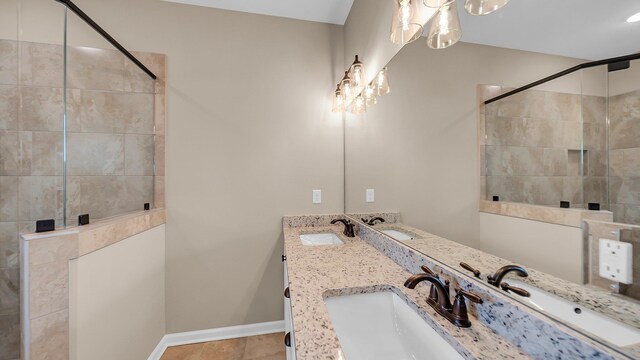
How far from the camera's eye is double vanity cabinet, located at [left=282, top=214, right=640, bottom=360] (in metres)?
0.55

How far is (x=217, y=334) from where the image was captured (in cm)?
187

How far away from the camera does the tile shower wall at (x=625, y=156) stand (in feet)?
1.19

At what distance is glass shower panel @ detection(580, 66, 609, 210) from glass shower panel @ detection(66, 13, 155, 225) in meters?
2.13

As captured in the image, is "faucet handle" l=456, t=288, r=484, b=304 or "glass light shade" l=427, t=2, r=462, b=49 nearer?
"faucet handle" l=456, t=288, r=484, b=304

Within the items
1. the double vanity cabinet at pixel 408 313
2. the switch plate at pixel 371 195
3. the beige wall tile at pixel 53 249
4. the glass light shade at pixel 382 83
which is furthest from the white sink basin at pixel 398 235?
Result: the beige wall tile at pixel 53 249

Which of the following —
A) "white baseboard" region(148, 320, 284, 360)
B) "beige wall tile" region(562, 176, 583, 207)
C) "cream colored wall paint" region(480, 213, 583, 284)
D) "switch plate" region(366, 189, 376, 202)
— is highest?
"beige wall tile" region(562, 176, 583, 207)

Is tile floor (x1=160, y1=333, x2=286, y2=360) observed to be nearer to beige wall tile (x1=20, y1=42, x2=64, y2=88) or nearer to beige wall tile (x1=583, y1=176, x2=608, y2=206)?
beige wall tile (x1=583, y1=176, x2=608, y2=206)

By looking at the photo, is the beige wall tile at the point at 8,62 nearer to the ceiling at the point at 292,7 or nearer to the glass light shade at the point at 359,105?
the ceiling at the point at 292,7

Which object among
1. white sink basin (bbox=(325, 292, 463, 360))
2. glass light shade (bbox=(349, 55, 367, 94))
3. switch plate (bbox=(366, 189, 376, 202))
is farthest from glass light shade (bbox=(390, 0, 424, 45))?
white sink basin (bbox=(325, 292, 463, 360))

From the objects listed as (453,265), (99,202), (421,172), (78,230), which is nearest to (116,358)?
(78,230)

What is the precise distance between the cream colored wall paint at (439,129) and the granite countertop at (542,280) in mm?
41

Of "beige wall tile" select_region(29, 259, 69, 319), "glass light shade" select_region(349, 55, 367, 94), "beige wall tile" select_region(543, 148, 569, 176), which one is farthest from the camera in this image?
"glass light shade" select_region(349, 55, 367, 94)

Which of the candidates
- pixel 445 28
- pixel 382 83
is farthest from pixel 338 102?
pixel 445 28

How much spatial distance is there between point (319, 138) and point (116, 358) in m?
2.02
